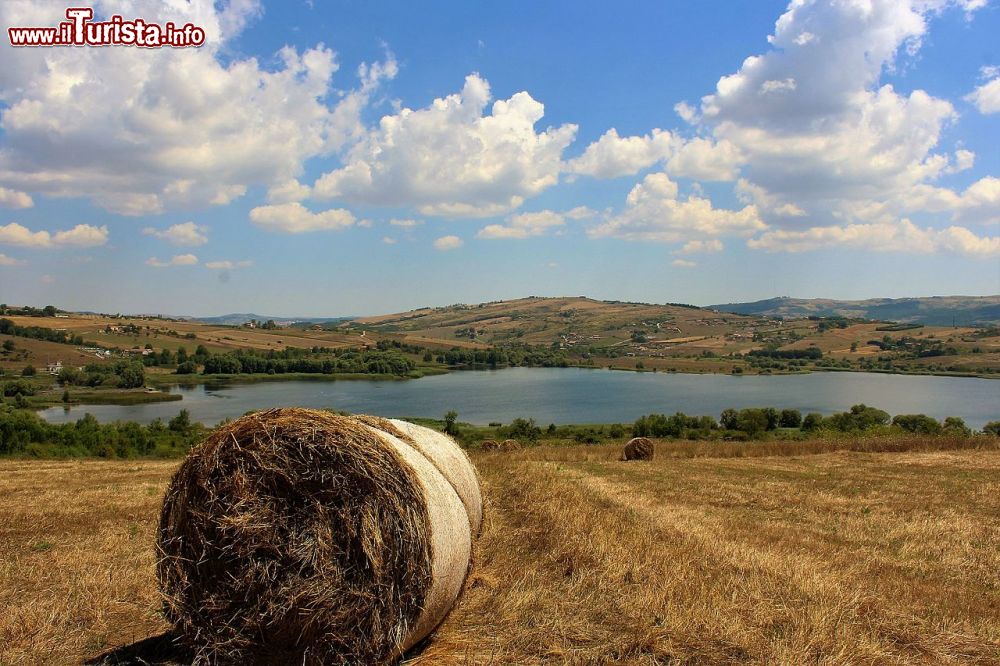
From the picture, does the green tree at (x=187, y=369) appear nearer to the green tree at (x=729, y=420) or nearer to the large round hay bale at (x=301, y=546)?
the green tree at (x=729, y=420)

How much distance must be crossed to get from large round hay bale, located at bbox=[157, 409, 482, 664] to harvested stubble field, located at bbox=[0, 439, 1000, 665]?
1.92 ft

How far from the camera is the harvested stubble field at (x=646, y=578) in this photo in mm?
4906

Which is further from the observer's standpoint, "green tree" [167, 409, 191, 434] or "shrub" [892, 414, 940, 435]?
"green tree" [167, 409, 191, 434]

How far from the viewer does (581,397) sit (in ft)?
278

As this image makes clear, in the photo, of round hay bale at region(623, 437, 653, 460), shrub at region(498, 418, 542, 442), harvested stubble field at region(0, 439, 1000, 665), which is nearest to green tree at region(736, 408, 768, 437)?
shrub at region(498, 418, 542, 442)

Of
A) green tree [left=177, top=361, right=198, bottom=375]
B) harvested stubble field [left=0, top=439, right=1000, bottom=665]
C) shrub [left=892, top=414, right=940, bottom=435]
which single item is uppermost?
harvested stubble field [left=0, top=439, right=1000, bottom=665]

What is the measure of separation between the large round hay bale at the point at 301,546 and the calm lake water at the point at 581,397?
47.1 m

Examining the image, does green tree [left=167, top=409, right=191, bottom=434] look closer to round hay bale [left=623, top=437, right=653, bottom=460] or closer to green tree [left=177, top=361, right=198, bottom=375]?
round hay bale [left=623, top=437, right=653, bottom=460]

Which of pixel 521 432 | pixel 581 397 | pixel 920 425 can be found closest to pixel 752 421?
pixel 920 425

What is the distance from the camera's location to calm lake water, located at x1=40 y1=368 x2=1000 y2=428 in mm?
64000

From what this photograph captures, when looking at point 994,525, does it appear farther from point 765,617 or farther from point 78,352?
point 78,352

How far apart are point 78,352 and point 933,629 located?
363 ft

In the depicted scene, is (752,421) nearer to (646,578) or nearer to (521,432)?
(521,432)

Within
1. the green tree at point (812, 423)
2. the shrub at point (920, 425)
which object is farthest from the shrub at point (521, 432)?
the shrub at point (920, 425)
